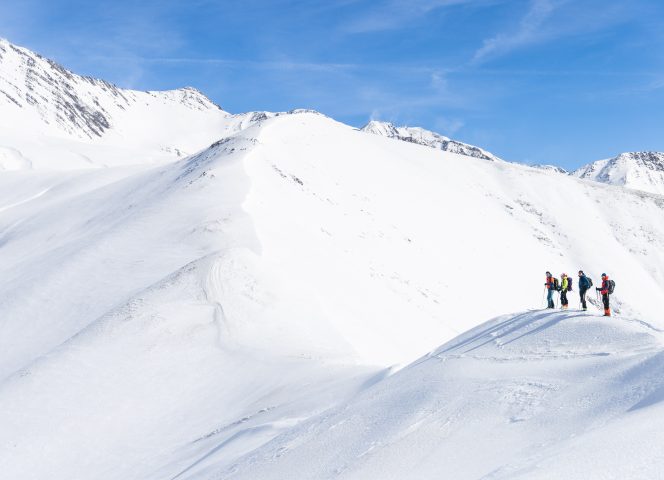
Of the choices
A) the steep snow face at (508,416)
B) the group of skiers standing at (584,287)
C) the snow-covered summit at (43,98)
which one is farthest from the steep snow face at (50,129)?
the steep snow face at (508,416)

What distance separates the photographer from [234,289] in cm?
2742

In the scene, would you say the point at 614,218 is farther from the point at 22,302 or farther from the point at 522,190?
the point at 22,302

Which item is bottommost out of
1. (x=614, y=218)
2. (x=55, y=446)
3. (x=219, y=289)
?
(x=55, y=446)

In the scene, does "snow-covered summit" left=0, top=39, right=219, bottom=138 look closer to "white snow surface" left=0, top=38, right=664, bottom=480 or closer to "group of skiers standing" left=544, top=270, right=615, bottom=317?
"white snow surface" left=0, top=38, right=664, bottom=480

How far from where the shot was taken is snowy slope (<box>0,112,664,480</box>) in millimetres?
20188

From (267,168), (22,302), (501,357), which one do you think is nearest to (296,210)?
(267,168)

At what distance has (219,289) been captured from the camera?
2734 cm

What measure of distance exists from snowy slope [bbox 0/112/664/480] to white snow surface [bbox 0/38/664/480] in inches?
5.0

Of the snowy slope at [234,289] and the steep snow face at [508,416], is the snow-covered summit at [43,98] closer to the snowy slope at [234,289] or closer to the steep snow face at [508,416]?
the snowy slope at [234,289]

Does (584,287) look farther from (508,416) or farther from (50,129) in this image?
(50,129)

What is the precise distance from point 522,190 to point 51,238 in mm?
54800

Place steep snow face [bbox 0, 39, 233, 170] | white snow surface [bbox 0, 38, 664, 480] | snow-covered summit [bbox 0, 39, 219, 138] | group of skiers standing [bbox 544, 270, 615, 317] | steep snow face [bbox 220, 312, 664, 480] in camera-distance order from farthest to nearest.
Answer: snow-covered summit [bbox 0, 39, 219, 138]
steep snow face [bbox 0, 39, 233, 170]
group of skiers standing [bbox 544, 270, 615, 317]
white snow surface [bbox 0, 38, 664, 480]
steep snow face [bbox 220, 312, 664, 480]

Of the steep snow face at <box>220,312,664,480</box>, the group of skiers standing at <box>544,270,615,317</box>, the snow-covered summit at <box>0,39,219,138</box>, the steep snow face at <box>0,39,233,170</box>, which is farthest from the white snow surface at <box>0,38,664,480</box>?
the snow-covered summit at <box>0,39,219,138</box>

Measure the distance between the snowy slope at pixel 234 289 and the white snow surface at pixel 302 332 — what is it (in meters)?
0.13
